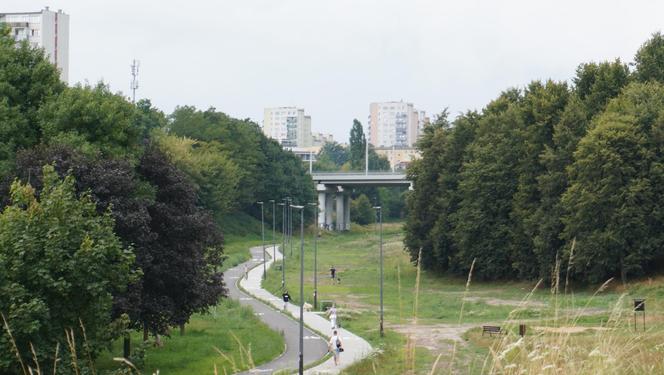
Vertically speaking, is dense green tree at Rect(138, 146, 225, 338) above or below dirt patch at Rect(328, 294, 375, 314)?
above

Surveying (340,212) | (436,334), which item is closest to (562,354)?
(436,334)

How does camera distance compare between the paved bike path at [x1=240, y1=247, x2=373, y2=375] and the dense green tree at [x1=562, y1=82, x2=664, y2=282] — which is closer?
the paved bike path at [x1=240, y1=247, x2=373, y2=375]

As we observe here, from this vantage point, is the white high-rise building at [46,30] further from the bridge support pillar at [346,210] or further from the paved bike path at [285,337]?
the bridge support pillar at [346,210]

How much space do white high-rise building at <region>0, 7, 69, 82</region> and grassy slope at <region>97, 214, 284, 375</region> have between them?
5291 cm

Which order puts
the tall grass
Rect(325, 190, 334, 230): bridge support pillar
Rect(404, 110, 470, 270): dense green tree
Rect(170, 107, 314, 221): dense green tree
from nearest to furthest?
the tall grass
Rect(404, 110, 470, 270): dense green tree
Rect(170, 107, 314, 221): dense green tree
Rect(325, 190, 334, 230): bridge support pillar

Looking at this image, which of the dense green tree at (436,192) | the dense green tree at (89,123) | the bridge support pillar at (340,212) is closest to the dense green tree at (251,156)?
the bridge support pillar at (340,212)

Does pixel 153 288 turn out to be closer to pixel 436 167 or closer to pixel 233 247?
pixel 436 167

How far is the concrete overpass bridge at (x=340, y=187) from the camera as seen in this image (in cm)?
13650

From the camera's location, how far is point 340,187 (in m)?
147

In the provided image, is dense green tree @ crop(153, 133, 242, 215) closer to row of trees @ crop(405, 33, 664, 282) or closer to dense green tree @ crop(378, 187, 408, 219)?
row of trees @ crop(405, 33, 664, 282)

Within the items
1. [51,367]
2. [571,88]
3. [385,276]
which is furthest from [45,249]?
[385,276]

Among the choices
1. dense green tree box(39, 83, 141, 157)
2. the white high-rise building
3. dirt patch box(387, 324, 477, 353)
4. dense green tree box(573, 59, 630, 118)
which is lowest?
dirt patch box(387, 324, 477, 353)

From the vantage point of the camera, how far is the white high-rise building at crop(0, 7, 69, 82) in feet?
337

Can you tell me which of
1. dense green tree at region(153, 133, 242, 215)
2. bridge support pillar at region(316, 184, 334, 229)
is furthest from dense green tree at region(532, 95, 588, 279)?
bridge support pillar at region(316, 184, 334, 229)
